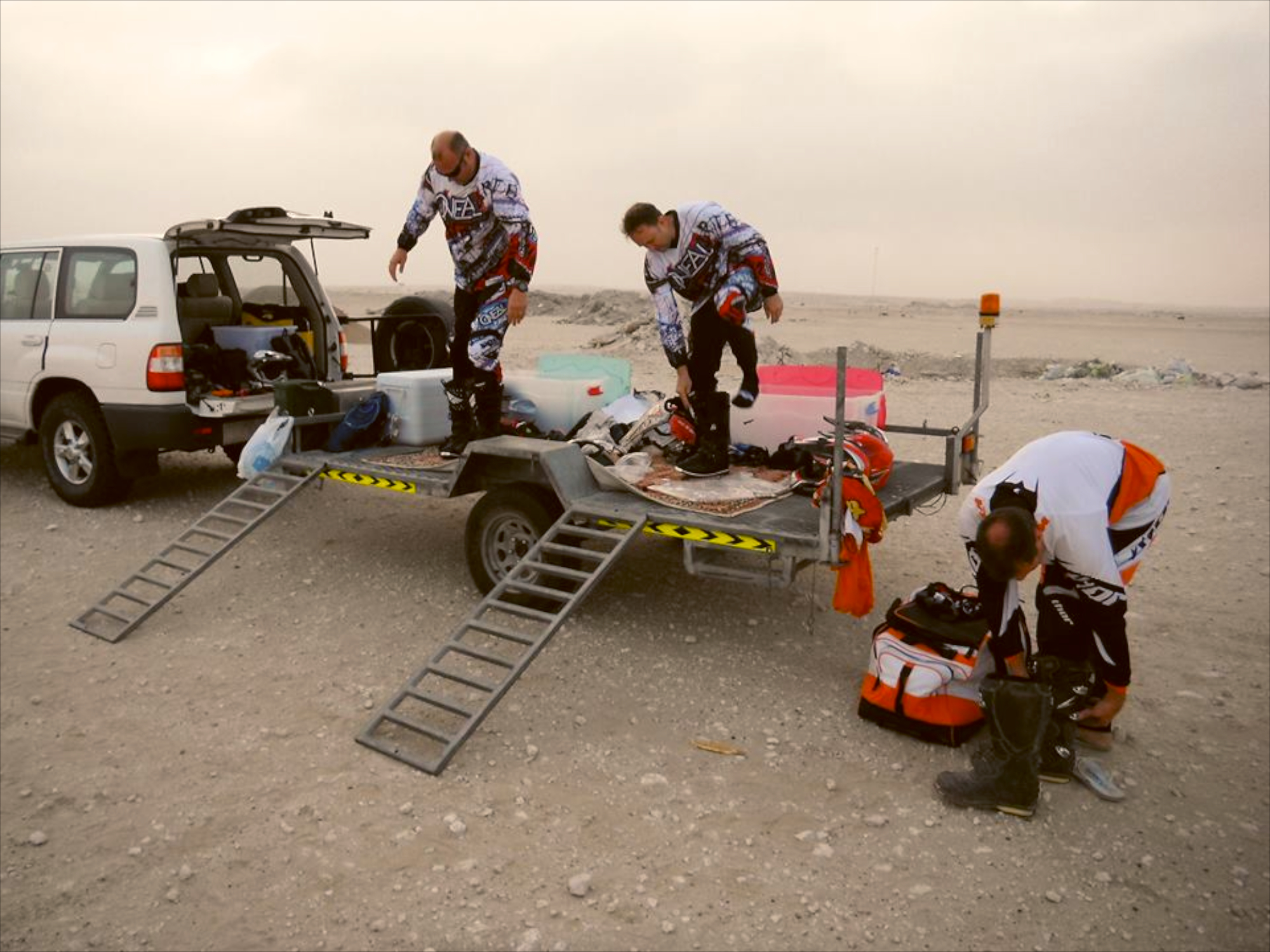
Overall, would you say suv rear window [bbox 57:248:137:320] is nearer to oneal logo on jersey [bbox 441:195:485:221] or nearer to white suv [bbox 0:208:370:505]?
Answer: white suv [bbox 0:208:370:505]

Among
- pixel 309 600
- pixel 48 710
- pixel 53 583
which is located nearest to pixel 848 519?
pixel 309 600

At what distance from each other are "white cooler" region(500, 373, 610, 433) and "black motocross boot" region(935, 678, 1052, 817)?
11.2ft

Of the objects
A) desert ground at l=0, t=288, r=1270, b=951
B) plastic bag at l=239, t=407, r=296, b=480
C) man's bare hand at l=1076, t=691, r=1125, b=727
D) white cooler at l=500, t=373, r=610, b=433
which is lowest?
desert ground at l=0, t=288, r=1270, b=951

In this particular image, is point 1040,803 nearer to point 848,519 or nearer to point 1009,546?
point 1009,546

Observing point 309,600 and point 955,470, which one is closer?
point 955,470

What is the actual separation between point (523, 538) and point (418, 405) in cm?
166

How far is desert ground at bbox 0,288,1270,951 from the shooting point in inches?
123

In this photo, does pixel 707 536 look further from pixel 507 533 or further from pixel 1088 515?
pixel 1088 515

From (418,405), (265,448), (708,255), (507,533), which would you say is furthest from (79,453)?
(708,255)

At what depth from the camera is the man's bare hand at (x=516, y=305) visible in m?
5.87

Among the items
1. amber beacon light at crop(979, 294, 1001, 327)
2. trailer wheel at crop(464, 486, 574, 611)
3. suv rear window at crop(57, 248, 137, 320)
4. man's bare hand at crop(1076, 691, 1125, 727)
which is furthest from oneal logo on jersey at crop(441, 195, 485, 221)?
man's bare hand at crop(1076, 691, 1125, 727)

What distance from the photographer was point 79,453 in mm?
7445

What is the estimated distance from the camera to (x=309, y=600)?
5.79 meters

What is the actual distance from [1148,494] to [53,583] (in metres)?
5.91
